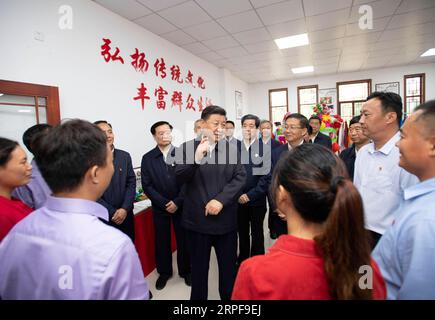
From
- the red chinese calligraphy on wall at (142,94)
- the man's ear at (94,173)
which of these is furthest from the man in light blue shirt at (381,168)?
the red chinese calligraphy on wall at (142,94)

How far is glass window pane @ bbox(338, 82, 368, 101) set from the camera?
666cm

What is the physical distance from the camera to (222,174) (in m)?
1.73

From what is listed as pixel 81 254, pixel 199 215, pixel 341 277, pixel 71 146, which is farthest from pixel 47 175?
pixel 199 215

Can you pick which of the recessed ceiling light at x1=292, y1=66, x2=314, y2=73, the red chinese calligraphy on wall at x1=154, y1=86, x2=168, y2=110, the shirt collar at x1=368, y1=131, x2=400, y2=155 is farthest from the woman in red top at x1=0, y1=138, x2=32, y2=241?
the recessed ceiling light at x1=292, y1=66, x2=314, y2=73

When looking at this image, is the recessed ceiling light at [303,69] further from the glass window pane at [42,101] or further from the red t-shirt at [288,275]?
the red t-shirt at [288,275]

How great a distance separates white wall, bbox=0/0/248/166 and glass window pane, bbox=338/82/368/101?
507 centimetres

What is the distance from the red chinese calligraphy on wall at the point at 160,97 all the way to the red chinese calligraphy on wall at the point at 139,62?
1.21ft

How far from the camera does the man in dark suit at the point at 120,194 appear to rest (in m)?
2.02

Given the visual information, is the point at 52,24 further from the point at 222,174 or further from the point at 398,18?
the point at 398,18

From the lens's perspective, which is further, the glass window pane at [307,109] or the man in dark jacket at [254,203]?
the glass window pane at [307,109]

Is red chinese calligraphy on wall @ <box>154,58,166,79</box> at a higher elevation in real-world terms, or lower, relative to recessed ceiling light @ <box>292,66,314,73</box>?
lower

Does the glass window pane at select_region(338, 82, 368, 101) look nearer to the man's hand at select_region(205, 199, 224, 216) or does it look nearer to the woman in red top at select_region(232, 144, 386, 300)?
the man's hand at select_region(205, 199, 224, 216)

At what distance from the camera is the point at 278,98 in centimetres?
755

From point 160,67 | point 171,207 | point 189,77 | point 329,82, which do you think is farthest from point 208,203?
point 329,82
